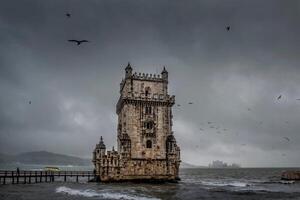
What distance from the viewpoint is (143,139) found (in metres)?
66.8

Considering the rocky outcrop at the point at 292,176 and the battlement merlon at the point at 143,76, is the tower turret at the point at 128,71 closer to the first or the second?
the battlement merlon at the point at 143,76

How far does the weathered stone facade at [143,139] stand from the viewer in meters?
65.5

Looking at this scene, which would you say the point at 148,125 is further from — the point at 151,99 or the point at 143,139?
the point at 151,99

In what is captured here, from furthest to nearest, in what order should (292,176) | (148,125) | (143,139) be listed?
(292,176) < (148,125) < (143,139)

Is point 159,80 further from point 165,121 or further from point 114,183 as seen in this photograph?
point 114,183

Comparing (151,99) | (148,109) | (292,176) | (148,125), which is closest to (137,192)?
(148,125)

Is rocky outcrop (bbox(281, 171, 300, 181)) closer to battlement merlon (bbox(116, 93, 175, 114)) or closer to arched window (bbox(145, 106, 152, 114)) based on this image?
battlement merlon (bbox(116, 93, 175, 114))

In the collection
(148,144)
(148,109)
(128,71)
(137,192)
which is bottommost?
(137,192)

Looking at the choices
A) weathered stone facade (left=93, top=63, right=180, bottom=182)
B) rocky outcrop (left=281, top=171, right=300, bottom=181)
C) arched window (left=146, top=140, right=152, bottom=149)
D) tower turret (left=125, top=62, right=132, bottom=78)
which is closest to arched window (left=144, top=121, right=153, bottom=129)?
weathered stone facade (left=93, top=63, right=180, bottom=182)

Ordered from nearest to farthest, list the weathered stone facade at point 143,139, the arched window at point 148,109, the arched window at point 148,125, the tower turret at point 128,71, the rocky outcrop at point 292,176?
the weathered stone facade at point 143,139, the arched window at point 148,125, the arched window at point 148,109, the tower turret at point 128,71, the rocky outcrop at point 292,176

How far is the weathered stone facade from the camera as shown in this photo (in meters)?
65.5

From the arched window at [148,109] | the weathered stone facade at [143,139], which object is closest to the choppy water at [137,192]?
the weathered stone facade at [143,139]

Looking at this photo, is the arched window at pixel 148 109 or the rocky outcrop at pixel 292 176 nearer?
the arched window at pixel 148 109

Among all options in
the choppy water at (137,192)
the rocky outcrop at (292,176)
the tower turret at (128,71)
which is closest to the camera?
the choppy water at (137,192)
